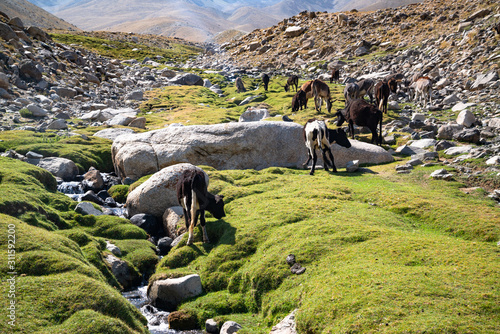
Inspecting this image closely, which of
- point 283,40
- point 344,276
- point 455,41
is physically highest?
point 283,40

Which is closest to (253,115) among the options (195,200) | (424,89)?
(424,89)

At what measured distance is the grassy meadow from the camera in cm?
704

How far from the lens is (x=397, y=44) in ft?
173

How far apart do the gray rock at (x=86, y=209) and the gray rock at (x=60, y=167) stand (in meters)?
5.66

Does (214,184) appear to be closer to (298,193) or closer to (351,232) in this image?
(298,193)

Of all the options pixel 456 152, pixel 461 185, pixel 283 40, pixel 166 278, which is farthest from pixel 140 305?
pixel 283 40

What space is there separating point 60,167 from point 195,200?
1132 cm

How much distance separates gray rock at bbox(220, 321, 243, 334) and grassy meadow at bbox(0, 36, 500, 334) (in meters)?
0.34

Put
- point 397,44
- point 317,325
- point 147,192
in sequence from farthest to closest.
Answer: point 397,44
point 147,192
point 317,325

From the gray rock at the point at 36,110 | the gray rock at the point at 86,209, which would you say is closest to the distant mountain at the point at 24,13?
the gray rock at the point at 36,110

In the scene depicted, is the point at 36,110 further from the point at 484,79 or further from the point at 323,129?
the point at 484,79

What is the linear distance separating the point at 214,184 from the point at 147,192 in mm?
3063

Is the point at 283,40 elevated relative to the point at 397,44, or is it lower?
elevated

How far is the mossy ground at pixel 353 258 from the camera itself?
700 centimetres
